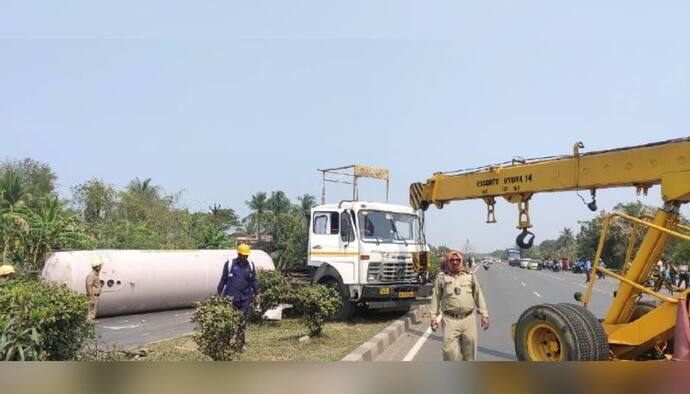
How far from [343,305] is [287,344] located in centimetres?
296

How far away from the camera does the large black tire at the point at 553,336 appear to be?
18.9 ft

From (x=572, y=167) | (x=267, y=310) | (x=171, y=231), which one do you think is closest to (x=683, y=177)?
(x=572, y=167)

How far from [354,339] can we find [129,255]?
6.84m

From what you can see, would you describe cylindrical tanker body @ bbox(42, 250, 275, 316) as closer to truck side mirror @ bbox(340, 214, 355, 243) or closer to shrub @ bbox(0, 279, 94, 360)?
truck side mirror @ bbox(340, 214, 355, 243)

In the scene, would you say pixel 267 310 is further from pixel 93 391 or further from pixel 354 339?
pixel 93 391

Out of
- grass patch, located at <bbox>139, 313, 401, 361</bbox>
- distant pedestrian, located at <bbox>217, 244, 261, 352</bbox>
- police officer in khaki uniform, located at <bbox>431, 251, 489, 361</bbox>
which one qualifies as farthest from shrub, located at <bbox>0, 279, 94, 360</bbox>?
police officer in khaki uniform, located at <bbox>431, 251, 489, 361</bbox>

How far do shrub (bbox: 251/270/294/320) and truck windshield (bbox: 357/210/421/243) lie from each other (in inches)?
76.1

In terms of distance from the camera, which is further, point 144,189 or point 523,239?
point 144,189

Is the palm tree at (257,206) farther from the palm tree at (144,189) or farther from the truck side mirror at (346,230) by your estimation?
the truck side mirror at (346,230)

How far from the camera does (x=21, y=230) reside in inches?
619

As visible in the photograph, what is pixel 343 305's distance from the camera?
11453 mm

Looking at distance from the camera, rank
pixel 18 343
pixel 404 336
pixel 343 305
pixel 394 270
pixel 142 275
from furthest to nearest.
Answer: pixel 142 275 → pixel 394 270 → pixel 343 305 → pixel 404 336 → pixel 18 343

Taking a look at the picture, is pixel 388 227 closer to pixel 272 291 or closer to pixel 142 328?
pixel 272 291

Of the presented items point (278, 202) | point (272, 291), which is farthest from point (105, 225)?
point (278, 202)
